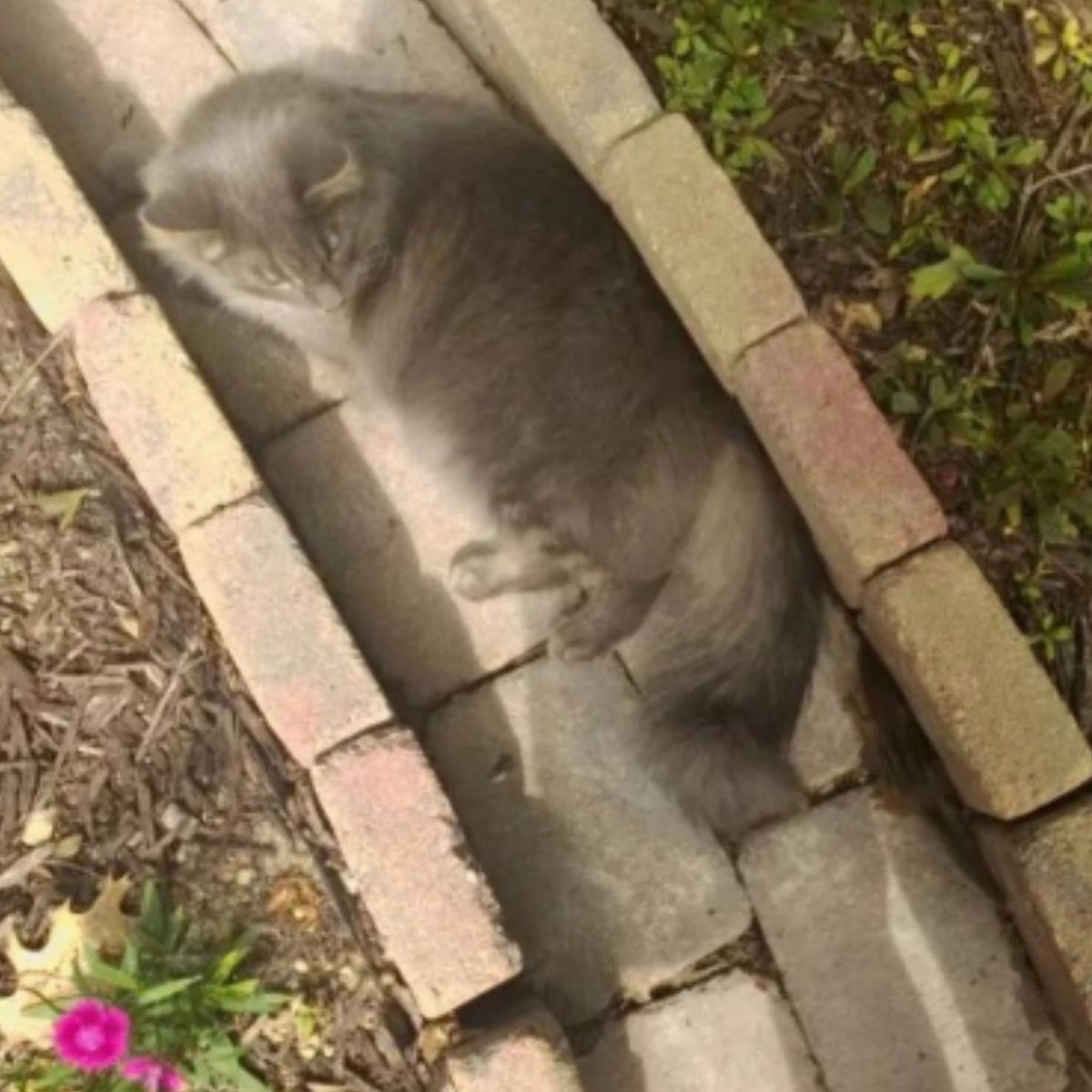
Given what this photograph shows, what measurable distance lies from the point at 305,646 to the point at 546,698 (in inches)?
22.1

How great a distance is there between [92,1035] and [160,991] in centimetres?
13

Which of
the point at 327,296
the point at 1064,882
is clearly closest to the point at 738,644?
the point at 1064,882

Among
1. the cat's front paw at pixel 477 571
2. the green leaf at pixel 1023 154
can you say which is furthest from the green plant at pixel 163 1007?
the green leaf at pixel 1023 154

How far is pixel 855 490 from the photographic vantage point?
101 inches

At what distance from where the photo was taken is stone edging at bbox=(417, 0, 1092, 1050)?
251 centimetres

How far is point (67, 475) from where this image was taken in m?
2.94

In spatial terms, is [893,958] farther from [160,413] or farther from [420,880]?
[160,413]

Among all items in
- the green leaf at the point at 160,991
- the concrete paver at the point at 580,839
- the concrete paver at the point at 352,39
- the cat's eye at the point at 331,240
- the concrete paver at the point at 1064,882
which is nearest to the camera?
the concrete paver at the point at 1064,882

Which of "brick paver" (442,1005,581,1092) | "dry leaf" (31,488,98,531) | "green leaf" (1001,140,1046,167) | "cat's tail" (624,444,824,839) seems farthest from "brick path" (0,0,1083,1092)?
"green leaf" (1001,140,1046,167)

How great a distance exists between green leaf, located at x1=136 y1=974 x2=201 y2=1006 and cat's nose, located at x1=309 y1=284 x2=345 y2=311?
1.34 meters

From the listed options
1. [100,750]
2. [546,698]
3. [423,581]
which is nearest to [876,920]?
[546,698]

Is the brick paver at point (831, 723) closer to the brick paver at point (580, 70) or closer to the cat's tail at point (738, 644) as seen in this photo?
the cat's tail at point (738, 644)

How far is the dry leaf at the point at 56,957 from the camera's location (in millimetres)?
2707

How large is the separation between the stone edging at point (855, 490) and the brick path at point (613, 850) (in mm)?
124
